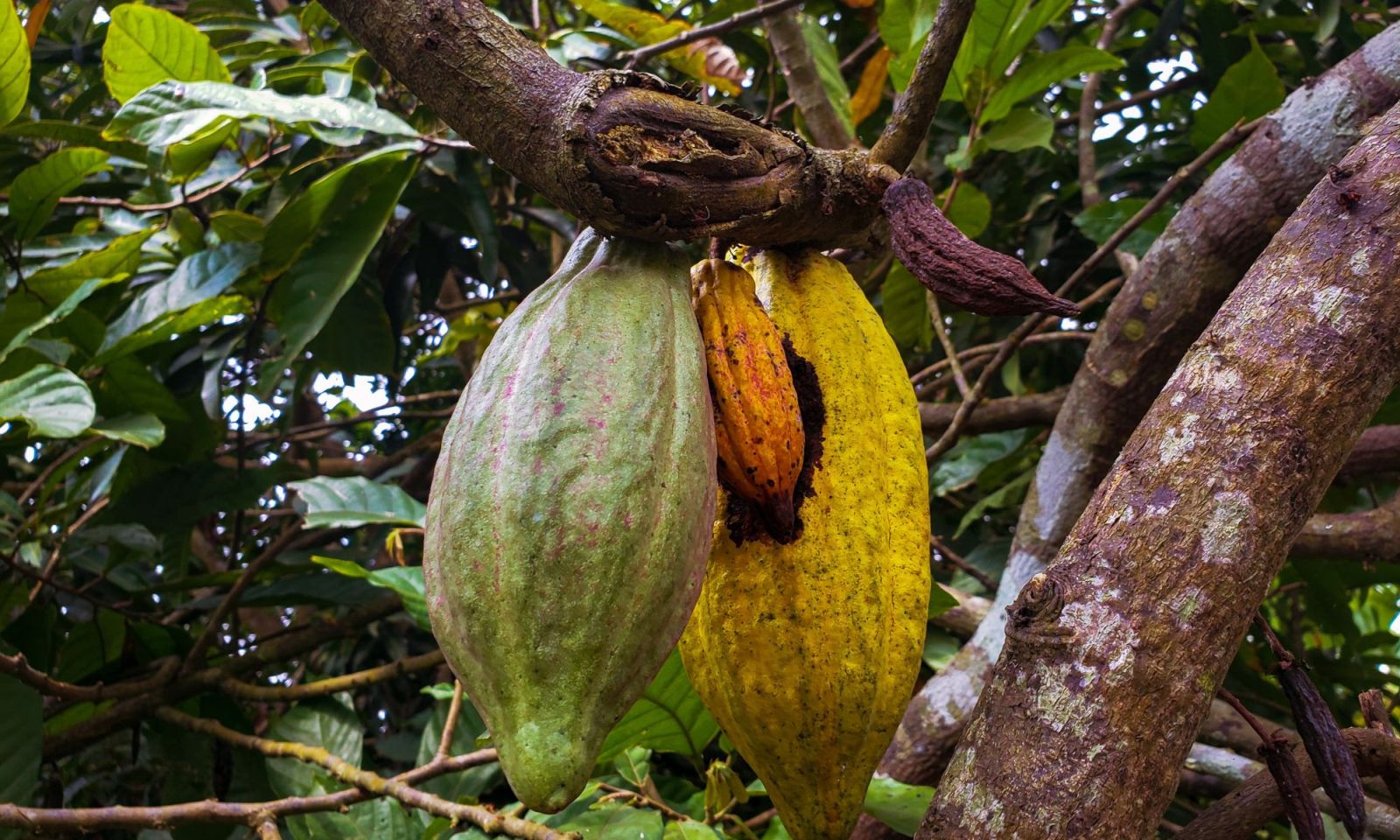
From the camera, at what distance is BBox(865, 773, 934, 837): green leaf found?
3.70ft

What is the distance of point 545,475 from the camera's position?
0.71 metres

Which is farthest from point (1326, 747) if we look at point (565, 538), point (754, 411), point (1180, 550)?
point (565, 538)

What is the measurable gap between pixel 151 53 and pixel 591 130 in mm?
1382

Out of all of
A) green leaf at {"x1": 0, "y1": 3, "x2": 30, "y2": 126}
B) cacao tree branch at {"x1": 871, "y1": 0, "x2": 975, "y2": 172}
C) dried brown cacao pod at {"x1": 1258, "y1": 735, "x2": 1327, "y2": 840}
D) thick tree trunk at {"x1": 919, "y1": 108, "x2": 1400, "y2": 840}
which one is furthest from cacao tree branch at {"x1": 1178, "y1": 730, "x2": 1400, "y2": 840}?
green leaf at {"x1": 0, "y1": 3, "x2": 30, "y2": 126}

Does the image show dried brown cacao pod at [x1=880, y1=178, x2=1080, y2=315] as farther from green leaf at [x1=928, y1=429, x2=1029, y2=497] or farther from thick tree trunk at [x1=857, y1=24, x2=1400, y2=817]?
green leaf at [x1=928, y1=429, x2=1029, y2=497]

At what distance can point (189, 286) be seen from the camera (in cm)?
182

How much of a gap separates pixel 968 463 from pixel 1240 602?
1.53m

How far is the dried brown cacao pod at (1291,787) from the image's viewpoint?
0.82 metres

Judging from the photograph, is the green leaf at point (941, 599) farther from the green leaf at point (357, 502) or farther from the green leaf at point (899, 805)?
the green leaf at point (357, 502)

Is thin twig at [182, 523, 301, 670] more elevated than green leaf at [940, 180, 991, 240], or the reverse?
green leaf at [940, 180, 991, 240]

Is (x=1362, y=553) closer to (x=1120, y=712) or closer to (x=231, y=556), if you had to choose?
(x=1120, y=712)

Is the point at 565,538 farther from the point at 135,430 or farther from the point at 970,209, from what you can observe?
the point at 970,209

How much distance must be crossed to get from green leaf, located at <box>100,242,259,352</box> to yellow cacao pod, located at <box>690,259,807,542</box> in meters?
1.20

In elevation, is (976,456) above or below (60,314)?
below
